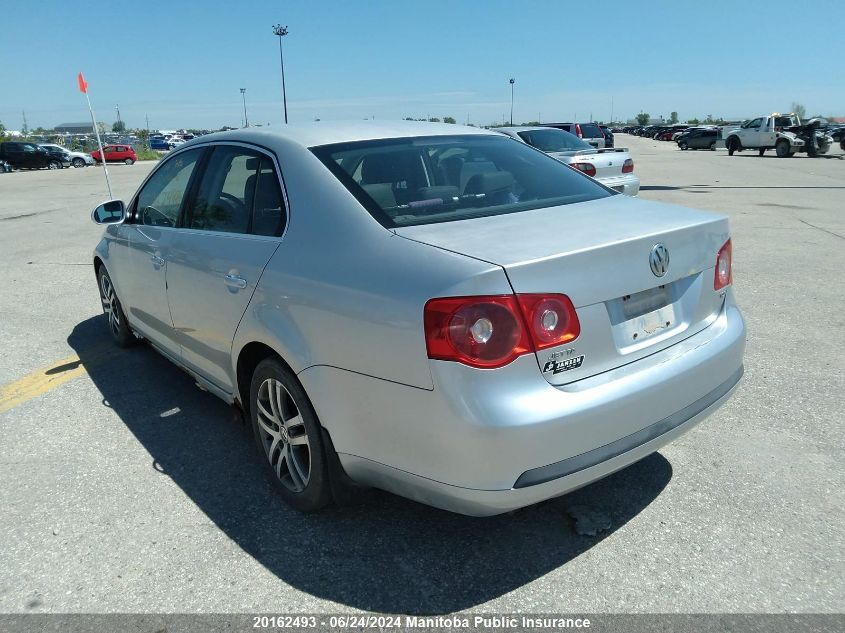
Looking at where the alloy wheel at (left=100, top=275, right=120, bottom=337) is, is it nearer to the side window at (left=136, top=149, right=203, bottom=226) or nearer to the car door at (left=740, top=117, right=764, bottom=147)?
the side window at (left=136, top=149, right=203, bottom=226)

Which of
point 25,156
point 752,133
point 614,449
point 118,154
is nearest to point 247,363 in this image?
point 614,449

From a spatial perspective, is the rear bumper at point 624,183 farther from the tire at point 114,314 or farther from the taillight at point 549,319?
the taillight at point 549,319

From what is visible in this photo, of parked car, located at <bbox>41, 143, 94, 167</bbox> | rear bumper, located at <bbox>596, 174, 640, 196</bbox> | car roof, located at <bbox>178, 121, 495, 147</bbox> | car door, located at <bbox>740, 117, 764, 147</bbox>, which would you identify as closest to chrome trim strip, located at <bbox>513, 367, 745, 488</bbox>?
car roof, located at <bbox>178, 121, 495, 147</bbox>

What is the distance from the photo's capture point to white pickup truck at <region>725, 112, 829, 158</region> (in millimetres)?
34062

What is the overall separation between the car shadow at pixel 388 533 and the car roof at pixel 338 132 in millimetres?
1670

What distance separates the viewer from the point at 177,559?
267cm

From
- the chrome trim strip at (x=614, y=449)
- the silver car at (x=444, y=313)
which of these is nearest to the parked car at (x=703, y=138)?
the silver car at (x=444, y=313)

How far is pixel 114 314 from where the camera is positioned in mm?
5309

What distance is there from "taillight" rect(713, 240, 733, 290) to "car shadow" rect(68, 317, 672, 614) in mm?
961

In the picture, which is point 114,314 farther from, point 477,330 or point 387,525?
point 477,330

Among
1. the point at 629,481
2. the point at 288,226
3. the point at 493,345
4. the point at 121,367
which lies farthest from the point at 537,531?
the point at 121,367

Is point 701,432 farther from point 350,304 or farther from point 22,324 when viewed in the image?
point 22,324

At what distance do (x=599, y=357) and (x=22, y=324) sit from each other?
5728 mm

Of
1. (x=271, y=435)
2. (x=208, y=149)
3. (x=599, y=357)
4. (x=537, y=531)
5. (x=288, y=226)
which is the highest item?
(x=208, y=149)
